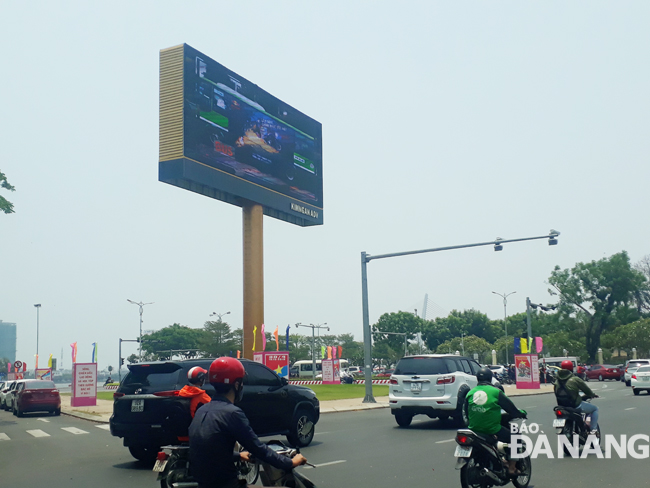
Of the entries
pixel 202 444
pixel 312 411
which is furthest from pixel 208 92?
pixel 202 444

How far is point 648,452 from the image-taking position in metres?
12.1

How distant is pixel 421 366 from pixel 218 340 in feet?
280

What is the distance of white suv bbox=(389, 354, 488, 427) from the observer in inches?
663

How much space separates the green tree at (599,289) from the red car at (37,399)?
236ft

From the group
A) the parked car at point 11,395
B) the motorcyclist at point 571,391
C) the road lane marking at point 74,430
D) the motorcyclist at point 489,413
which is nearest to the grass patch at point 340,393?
the parked car at point 11,395

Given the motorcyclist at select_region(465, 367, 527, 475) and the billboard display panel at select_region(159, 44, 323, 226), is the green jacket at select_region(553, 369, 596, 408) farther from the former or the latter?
the billboard display panel at select_region(159, 44, 323, 226)

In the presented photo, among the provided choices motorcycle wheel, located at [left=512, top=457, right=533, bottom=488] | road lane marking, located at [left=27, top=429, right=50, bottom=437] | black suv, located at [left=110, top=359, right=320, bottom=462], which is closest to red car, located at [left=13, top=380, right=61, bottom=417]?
road lane marking, located at [left=27, top=429, right=50, bottom=437]

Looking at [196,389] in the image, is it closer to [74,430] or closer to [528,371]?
[74,430]

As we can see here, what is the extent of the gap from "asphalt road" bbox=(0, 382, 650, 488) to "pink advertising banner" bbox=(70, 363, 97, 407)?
35.7 ft

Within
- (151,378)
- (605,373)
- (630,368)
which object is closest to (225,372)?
(151,378)

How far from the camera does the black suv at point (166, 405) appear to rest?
10984mm

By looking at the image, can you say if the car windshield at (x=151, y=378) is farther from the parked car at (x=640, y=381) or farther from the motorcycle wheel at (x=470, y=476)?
the parked car at (x=640, y=381)

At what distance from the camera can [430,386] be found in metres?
17.0

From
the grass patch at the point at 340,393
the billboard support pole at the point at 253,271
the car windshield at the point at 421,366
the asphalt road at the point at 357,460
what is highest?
the billboard support pole at the point at 253,271
